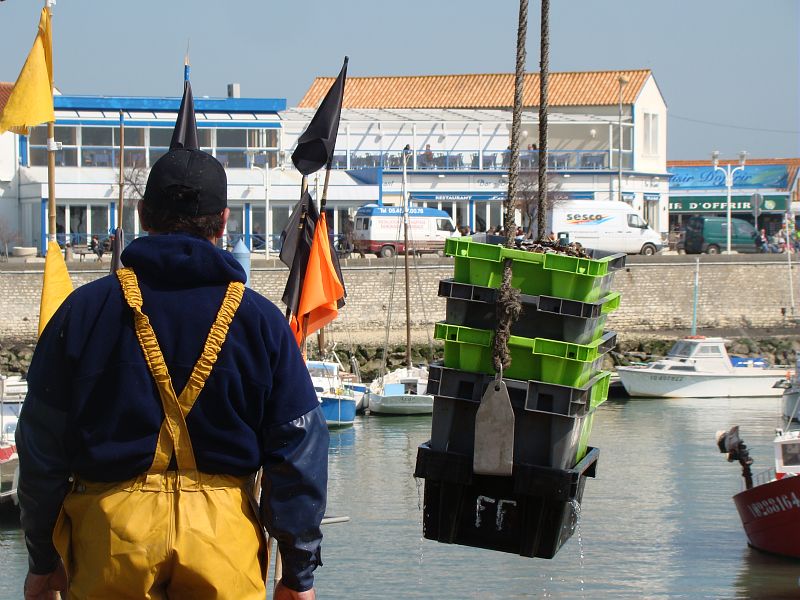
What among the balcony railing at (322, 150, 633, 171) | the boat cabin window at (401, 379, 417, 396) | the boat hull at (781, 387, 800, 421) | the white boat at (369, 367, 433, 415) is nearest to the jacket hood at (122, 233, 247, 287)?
the boat hull at (781, 387, 800, 421)

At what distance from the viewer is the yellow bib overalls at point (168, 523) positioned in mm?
2930

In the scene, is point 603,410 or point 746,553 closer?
point 746,553

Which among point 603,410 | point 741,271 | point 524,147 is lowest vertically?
point 603,410

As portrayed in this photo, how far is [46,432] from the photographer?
10.0 ft

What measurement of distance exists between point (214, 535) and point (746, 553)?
15554 millimetres

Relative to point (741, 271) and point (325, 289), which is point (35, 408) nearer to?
point (325, 289)

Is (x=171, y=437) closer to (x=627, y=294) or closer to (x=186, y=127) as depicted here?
(x=186, y=127)

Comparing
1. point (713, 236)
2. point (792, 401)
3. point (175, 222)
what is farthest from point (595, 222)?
point (175, 222)

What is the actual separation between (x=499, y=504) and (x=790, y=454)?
13423 mm

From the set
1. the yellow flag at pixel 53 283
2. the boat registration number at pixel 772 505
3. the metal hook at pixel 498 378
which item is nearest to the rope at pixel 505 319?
the metal hook at pixel 498 378

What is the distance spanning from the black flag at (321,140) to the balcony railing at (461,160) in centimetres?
3852

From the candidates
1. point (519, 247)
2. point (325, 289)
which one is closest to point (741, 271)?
point (325, 289)

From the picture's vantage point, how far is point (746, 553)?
1738 cm

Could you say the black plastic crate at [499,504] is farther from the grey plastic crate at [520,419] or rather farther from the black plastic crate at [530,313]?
the black plastic crate at [530,313]
